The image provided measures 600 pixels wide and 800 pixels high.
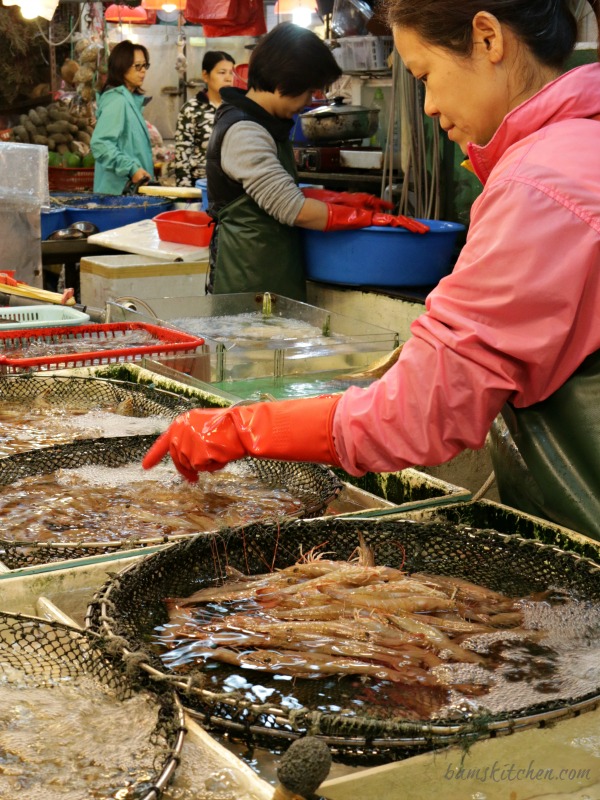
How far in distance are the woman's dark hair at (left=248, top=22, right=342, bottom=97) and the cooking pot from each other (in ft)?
4.26

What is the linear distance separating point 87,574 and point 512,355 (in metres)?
0.86

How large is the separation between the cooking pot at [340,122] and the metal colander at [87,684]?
544 centimetres

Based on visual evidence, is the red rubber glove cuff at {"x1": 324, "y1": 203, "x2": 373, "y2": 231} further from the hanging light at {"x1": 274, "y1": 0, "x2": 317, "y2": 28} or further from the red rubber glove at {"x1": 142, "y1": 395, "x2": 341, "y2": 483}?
the hanging light at {"x1": 274, "y1": 0, "x2": 317, "y2": 28}

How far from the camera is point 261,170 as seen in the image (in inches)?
202

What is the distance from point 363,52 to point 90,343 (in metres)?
3.78

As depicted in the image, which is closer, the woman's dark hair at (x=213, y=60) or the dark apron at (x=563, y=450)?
the dark apron at (x=563, y=450)

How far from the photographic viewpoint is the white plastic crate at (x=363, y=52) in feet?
21.2

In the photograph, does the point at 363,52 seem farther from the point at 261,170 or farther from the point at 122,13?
the point at 122,13

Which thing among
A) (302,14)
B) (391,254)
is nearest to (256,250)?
(391,254)

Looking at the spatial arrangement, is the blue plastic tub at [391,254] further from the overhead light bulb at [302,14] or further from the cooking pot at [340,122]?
the overhead light bulb at [302,14]

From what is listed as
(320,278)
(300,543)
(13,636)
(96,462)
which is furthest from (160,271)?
(13,636)

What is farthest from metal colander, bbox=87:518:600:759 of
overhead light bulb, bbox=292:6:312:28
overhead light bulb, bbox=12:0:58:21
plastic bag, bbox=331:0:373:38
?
overhead light bulb, bbox=292:6:312:28

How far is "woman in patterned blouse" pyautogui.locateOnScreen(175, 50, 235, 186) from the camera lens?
30.5 feet
